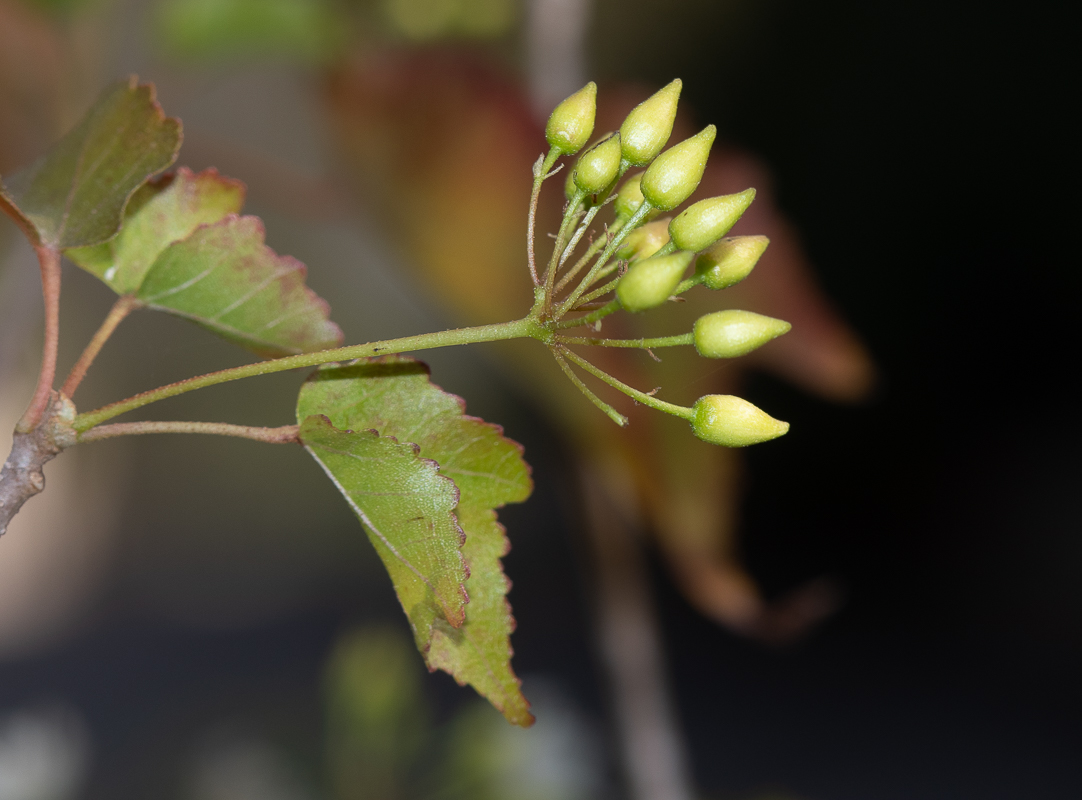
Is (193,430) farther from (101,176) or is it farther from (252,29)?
(252,29)

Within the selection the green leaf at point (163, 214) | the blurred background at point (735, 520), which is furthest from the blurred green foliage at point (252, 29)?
the green leaf at point (163, 214)

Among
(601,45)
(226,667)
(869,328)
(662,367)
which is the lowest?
(869,328)

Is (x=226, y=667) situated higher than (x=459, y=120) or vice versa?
(x=459, y=120)

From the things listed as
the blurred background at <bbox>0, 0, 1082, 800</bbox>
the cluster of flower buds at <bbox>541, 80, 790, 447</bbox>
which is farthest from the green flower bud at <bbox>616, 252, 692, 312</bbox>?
the blurred background at <bbox>0, 0, 1082, 800</bbox>

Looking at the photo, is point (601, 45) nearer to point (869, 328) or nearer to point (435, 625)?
point (869, 328)

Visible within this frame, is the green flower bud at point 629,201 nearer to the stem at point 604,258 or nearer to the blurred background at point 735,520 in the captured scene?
the stem at point 604,258

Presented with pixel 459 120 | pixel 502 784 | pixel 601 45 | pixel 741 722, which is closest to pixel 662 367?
pixel 459 120
